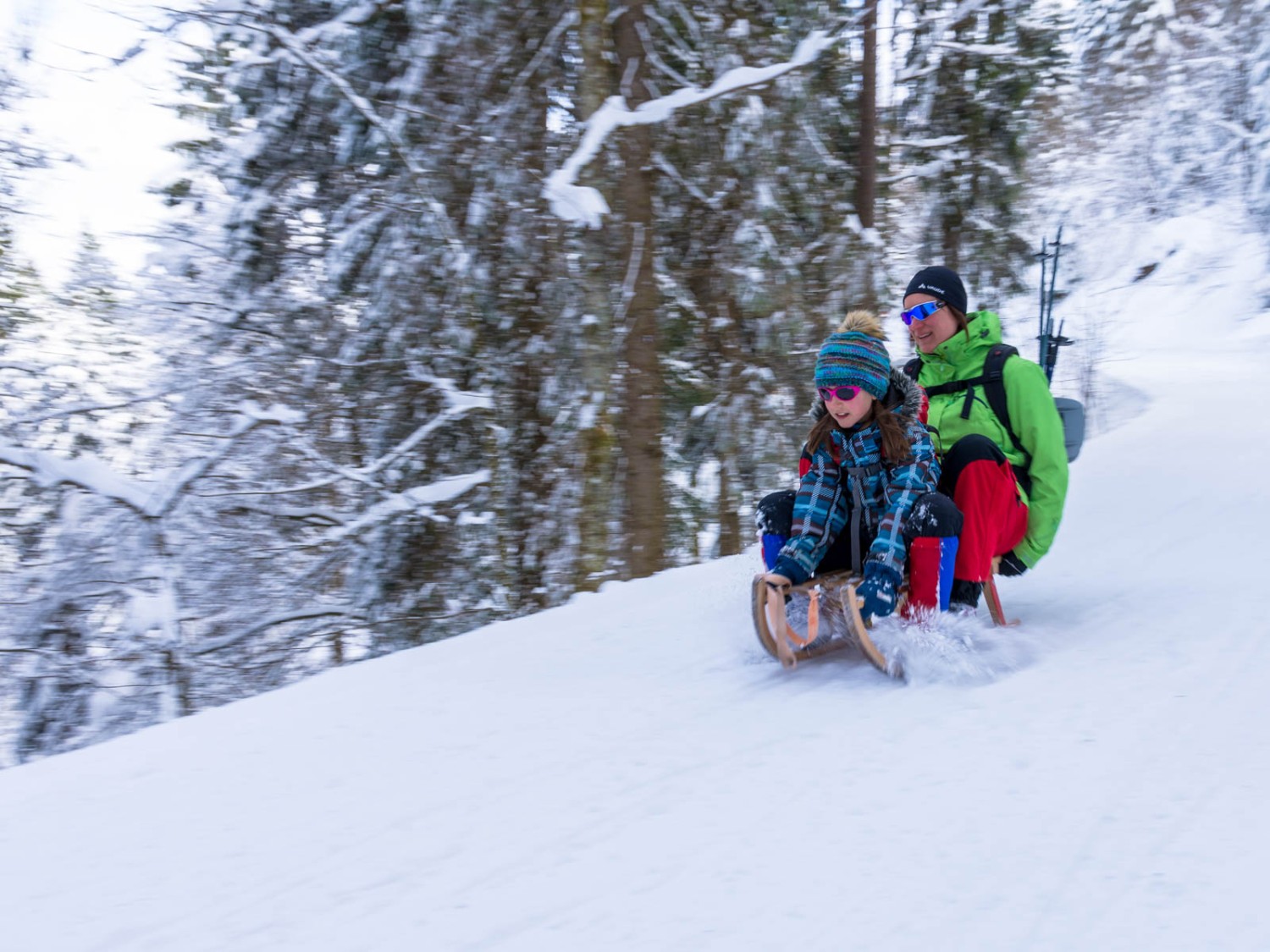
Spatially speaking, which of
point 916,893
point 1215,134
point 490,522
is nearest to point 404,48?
point 490,522

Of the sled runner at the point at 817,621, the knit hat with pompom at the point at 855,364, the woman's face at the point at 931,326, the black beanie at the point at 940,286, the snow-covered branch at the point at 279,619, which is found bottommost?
the snow-covered branch at the point at 279,619

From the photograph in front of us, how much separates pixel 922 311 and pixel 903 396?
48 cm

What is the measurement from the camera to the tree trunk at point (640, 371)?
6.76m

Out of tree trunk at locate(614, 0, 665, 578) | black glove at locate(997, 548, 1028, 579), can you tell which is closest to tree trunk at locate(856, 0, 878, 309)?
tree trunk at locate(614, 0, 665, 578)

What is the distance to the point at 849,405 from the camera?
306 centimetres

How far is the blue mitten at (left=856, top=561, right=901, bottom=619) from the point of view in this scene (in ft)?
9.48

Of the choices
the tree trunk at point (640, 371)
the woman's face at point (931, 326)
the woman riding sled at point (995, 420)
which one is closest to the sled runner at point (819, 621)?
the woman riding sled at point (995, 420)

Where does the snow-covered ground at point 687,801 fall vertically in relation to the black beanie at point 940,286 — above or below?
below

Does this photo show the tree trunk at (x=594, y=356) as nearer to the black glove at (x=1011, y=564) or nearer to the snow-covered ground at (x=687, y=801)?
the snow-covered ground at (x=687, y=801)

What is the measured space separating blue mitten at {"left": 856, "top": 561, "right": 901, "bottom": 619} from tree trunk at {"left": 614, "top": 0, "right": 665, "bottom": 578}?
387 centimetres

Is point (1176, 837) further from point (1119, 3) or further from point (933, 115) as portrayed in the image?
point (1119, 3)

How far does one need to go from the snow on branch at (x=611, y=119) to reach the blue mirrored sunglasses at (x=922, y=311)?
228cm

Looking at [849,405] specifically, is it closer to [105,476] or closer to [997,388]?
[997,388]

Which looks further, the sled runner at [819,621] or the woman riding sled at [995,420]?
the woman riding sled at [995,420]
